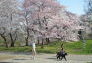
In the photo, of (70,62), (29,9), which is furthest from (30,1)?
(70,62)

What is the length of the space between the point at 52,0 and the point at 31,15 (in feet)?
12.8

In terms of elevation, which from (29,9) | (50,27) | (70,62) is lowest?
(70,62)

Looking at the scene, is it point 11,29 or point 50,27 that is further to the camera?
point 11,29

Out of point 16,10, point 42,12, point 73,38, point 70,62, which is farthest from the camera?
point 73,38

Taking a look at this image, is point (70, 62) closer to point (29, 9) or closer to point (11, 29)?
point (29, 9)

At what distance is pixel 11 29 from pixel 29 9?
716cm

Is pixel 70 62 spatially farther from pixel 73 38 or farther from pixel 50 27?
pixel 73 38

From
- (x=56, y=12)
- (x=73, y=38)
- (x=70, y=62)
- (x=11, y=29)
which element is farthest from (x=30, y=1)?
(x=70, y=62)

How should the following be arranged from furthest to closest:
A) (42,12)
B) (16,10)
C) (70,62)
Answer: (16,10) → (42,12) → (70,62)

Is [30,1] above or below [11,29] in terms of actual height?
above

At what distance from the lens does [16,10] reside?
48.0m

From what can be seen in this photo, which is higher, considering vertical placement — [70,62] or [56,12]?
[56,12]

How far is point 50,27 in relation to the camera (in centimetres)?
4334

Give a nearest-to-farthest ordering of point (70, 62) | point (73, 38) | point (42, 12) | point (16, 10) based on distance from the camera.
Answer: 1. point (70, 62)
2. point (42, 12)
3. point (16, 10)
4. point (73, 38)
